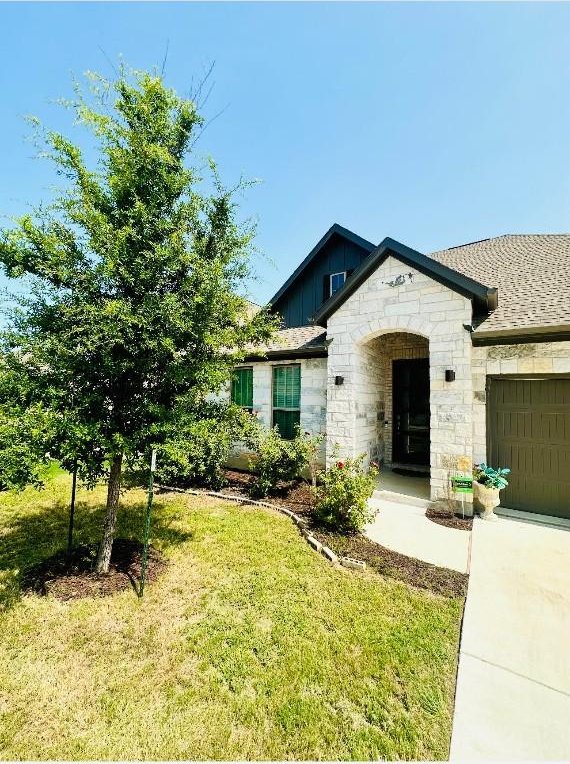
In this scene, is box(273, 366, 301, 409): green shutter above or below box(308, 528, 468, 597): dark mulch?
above

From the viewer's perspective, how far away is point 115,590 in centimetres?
382

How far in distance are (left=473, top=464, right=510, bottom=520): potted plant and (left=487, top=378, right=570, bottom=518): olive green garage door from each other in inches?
13.7

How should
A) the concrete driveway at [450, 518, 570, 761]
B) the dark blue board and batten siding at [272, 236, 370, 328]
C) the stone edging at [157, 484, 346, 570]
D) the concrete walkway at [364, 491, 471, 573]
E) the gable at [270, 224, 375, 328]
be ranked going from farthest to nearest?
1. the dark blue board and batten siding at [272, 236, 370, 328]
2. the gable at [270, 224, 375, 328]
3. the concrete walkway at [364, 491, 471, 573]
4. the stone edging at [157, 484, 346, 570]
5. the concrete driveway at [450, 518, 570, 761]

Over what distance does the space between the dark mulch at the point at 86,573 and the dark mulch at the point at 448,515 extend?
193 inches

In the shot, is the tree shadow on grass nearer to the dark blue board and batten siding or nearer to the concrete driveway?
the concrete driveway

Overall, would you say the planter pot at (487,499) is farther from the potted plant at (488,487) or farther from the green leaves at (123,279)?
the green leaves at (123,279)

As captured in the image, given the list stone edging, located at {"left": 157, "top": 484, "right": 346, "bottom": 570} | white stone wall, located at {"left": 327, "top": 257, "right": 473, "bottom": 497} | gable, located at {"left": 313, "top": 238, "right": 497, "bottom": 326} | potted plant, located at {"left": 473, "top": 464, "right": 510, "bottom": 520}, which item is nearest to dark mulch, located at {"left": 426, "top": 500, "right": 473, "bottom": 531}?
white stone wall, located at {"left": 327, "top": 257, "right": 473, "bottom": 497}

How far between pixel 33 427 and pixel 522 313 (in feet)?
26.8

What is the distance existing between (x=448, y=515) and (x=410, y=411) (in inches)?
Answer: 154

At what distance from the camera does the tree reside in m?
3.45

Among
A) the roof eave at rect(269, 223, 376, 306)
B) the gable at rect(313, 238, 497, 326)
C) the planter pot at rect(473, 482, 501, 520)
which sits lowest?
the planter pot at rect(473, 482, 501, 520)

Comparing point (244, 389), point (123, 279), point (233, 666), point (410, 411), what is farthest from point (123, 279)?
point (410, 411)

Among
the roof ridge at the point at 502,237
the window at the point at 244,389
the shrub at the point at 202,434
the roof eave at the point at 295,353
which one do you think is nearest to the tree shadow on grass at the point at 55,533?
the shrub at the point at 202,434

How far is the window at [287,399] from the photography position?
9133 mm
